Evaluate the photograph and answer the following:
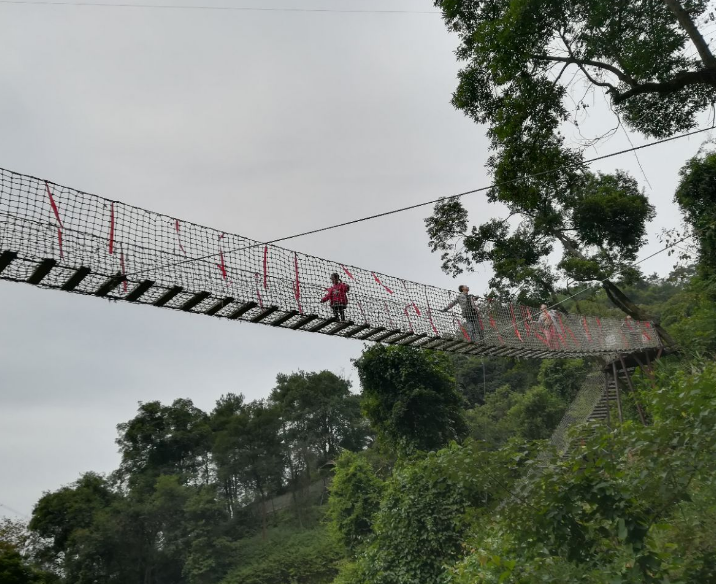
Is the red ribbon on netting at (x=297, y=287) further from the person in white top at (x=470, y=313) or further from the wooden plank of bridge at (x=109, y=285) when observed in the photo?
the person in white top at (x=470, y=313)

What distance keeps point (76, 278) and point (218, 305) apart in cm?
91

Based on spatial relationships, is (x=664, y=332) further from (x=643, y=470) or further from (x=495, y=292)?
(x=643, y=470)

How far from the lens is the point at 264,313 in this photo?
4.27 meters

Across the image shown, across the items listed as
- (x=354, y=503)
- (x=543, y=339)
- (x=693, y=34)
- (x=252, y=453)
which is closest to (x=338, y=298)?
(x=543, y=339)

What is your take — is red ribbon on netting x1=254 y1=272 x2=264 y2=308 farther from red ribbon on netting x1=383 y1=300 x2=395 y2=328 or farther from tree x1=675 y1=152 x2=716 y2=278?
tree x1=675 y1=152 x2=716 y2=278

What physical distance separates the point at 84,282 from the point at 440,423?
37.0 feet

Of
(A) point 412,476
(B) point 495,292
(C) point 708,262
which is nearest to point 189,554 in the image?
(A) point 412,476

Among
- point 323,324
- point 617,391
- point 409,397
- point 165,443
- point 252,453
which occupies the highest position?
point 165,443

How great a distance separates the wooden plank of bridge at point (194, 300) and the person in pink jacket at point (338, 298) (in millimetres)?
1282

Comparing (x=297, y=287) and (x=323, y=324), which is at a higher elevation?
(x=297, y=287)

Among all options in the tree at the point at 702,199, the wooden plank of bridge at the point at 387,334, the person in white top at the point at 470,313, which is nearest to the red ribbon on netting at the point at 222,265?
the wooden plank of bridge at the point at 387,334

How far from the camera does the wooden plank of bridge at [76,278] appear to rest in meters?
3.38

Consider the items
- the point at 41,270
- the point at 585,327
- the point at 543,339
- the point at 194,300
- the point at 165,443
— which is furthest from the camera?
the point at 165,443

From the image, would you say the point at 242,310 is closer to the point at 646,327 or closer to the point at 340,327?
the point at 340,327
